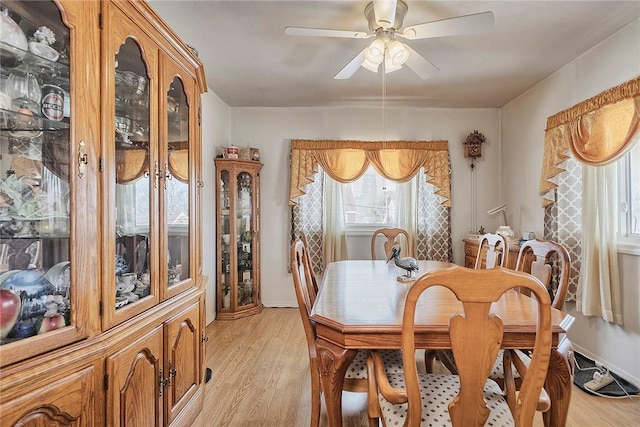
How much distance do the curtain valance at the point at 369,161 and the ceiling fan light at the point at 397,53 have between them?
192cm

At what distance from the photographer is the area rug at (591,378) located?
221 centimetres

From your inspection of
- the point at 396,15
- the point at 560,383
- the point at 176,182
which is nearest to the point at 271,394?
the point at 176,182

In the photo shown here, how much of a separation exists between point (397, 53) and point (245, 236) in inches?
105

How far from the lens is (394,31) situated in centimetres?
201

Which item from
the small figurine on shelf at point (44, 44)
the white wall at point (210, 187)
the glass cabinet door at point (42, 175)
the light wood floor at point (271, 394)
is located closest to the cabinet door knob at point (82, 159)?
the glass cabinet door at point (42, 175)

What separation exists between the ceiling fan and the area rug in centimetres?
242

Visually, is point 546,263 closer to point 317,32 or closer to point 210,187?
point 317,32

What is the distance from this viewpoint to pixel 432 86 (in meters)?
3.46

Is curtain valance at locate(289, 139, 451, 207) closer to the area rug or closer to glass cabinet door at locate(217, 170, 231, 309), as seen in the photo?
glass cabinet door at locate(217, 170, 231, 309)

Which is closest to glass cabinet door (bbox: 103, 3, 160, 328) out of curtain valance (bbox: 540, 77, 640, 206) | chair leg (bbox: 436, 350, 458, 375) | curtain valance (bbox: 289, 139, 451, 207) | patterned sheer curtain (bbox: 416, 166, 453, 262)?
chair leg (bbox: 436, 350, 458, 375)

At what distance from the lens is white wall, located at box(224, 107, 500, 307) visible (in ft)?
13.8

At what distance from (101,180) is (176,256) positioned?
66 centimetres

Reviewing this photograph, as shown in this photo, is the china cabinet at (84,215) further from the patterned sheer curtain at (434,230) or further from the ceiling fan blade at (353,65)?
the patterned sheer curtain at (434,230)

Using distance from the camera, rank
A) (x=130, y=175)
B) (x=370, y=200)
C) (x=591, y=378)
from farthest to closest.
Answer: (x=370, y=200) → (x=591, y=378) → (x=130, y=175)
